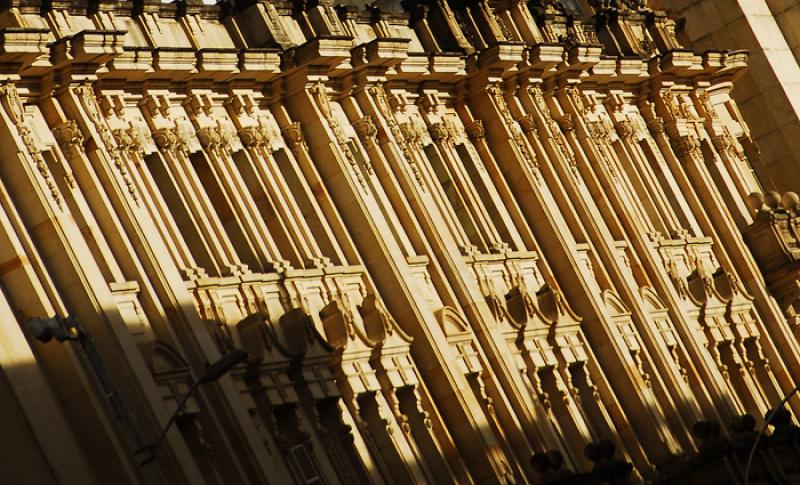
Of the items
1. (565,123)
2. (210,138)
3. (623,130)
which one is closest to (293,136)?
(210,138)

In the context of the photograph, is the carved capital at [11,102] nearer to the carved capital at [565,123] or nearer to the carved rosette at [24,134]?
the carved rosette at [24,134]

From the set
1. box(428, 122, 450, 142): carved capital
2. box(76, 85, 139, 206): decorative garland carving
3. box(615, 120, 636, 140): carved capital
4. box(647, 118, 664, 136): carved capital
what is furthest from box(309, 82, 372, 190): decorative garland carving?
box(647, 118, 664, 136): carved capital

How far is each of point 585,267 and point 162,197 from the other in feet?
49.9

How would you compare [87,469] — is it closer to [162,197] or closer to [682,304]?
[162,197]

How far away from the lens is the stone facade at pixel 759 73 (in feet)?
275

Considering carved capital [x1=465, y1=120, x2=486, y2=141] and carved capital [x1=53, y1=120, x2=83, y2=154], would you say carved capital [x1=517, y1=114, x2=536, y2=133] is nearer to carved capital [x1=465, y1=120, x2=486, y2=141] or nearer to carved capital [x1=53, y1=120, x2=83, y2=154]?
carved capital [x1=465, y1=120, x2=486, y2=141]

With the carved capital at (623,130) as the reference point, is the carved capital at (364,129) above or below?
above

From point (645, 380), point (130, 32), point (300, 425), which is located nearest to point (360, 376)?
point (300, 425)

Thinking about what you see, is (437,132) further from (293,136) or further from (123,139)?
(123,139)

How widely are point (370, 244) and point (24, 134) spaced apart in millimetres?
10449

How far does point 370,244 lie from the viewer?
56969mm

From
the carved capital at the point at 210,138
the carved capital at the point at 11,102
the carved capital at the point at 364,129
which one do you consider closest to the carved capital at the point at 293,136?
the carved capital at the point at 364,129

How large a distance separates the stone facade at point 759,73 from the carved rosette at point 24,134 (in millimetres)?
38011

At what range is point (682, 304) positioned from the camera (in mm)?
68750
